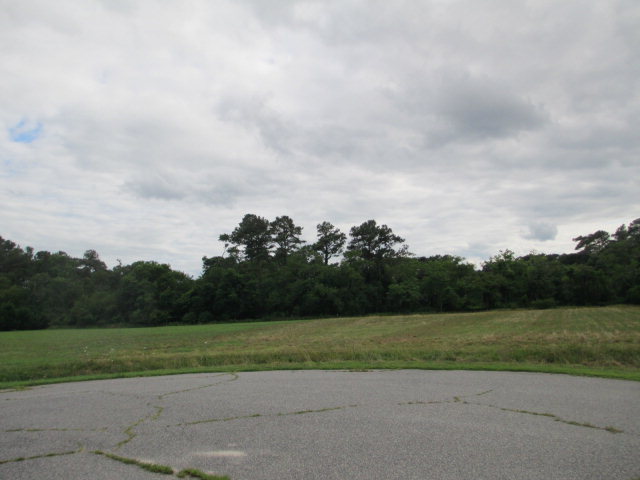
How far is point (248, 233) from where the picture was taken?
102m

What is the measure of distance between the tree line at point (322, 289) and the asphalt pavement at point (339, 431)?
239 feet

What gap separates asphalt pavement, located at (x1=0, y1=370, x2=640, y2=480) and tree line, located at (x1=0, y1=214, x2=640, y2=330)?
7297 centimetres

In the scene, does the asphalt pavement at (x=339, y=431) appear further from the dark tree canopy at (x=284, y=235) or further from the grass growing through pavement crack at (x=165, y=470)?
the dark tree canopy at (x=284, y=235)

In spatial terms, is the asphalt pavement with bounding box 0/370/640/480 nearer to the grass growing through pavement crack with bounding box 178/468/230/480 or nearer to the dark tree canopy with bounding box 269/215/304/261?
the grass growing through pavement crack with bounding box 178/468/230/480

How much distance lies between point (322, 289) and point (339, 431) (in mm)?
76407

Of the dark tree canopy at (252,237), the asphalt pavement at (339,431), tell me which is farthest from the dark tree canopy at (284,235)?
the asphalt pavement at (339,431)

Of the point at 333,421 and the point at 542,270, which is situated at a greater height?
the point at 542,270

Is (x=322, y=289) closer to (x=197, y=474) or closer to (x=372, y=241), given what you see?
(x=372, y=241)

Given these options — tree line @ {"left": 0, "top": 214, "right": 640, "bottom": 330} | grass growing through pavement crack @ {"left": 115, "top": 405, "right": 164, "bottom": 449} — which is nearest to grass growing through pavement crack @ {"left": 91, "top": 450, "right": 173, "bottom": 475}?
grass growing through pavement crack @ {"left": 115, "top": 405, "right": 164, "bottom": 449}

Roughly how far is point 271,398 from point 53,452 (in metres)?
3.94

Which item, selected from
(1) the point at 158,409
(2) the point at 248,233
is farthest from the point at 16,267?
(1) the point at 158,409

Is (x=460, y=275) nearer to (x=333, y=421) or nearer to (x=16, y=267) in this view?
(x=333, y=421)

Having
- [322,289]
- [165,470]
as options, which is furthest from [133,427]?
[322,289]

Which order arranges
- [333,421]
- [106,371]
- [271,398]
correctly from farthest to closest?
1. [106,371]
2. [271,398]
3. [333,421]
